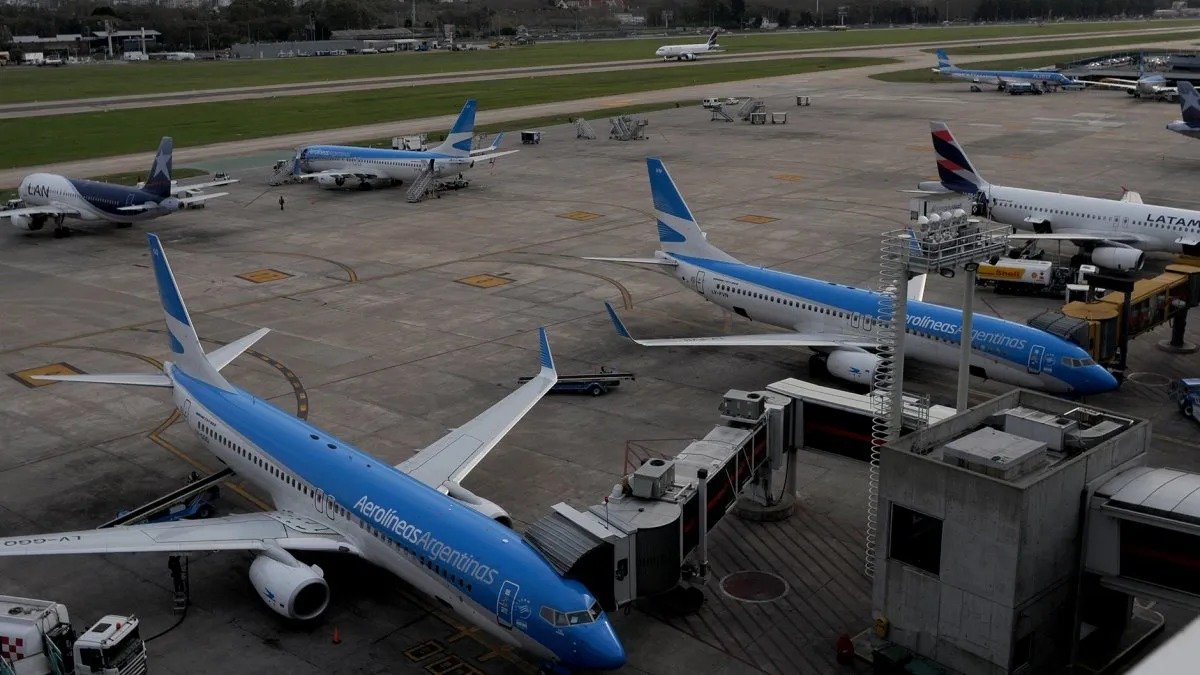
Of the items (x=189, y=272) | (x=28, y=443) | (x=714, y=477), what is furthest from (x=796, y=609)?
(x=189, y=272)

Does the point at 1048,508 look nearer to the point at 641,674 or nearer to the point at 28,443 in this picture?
the point at 641,674

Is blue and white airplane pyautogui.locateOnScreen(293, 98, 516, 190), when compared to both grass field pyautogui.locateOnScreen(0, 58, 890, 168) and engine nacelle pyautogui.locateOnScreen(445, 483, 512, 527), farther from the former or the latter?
engine nacelle pyautogui.locateOnScreen(445, 483, 512, 527)

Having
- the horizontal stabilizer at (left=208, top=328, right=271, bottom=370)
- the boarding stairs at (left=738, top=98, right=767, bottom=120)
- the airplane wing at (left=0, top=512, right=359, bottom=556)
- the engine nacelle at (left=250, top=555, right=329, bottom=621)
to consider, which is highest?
the boarding stairs at (left=738, top=98, right=767, bottom=120)

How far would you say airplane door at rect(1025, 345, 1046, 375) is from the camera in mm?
44250

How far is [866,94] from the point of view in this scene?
176 metres

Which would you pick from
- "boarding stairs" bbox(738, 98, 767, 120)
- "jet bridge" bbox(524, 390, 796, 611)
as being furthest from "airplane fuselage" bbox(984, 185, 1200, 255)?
"boarding stairs" bbox(738, 98, 767, 120)

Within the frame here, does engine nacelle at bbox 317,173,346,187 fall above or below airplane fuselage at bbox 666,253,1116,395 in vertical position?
above

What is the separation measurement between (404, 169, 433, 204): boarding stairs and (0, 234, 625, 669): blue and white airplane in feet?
194

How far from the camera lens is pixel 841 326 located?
5069 cm

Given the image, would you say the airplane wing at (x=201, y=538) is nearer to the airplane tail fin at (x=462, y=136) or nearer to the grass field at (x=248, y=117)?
the airplane tail fin at (x=462, y=136)

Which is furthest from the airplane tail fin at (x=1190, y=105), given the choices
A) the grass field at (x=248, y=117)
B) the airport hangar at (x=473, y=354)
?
the grass field at (x=248, y=117)

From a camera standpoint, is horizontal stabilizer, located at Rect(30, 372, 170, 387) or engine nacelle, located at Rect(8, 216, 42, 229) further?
engine nacelle, located at Rect(8, 216, 42, 229)

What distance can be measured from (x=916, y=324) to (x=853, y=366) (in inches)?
130

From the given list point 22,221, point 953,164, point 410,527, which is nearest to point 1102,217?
point 953,164
